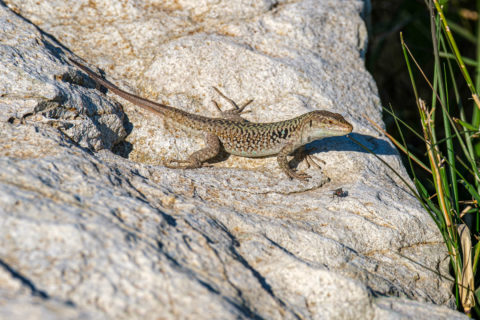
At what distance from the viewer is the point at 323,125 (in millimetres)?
4965

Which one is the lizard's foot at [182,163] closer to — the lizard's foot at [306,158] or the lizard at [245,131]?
the lizard at [245,131]

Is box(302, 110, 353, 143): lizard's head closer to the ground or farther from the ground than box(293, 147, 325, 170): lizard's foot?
farther from the ground

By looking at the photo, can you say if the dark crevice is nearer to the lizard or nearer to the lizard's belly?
the lizard

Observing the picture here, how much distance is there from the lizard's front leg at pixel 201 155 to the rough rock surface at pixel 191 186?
0.18 metres

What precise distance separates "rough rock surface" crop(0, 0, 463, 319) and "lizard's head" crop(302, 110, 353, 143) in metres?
0.40

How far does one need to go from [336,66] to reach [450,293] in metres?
3.25

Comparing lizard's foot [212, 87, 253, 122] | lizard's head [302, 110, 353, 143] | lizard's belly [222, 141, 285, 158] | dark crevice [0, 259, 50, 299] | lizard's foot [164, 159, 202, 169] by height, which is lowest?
dark crevice [0, 259, 50, 299]

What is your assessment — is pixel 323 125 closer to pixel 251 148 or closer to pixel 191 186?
pixel 251 148

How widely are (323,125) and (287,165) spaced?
622 mm

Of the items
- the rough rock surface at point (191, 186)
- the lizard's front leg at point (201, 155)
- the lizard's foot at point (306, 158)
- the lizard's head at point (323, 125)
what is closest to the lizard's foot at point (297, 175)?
the rough rock surface at point (191, 186)

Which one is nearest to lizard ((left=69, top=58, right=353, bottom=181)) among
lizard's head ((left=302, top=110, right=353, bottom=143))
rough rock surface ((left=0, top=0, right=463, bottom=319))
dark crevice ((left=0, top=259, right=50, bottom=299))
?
lizard's head ((left=302, top=110, right=353, bottom=143))

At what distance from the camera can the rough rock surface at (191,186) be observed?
2.62m

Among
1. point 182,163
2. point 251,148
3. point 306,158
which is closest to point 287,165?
point 306,158

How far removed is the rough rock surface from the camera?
103 inches
